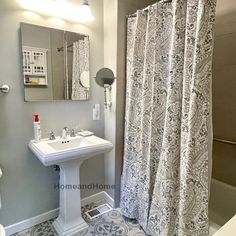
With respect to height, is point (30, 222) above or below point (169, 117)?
below

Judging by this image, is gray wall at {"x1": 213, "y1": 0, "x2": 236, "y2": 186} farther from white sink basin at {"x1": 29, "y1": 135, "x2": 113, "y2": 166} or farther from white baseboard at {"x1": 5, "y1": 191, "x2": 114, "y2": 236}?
white baseboard at {"x1": 5, "y1": 191, "x2": 114, "y2": 236}

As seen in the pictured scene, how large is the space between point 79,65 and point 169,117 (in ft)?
3.40

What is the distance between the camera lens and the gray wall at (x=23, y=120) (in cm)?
156

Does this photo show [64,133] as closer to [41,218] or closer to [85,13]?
[41,218]

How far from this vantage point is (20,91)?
164 centimetres

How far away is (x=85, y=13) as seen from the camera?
1.76 metres

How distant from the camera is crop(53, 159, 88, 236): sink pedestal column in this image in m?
1.72

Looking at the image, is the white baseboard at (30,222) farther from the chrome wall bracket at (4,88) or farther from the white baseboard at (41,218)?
the chrome wall bracket at (4,88)

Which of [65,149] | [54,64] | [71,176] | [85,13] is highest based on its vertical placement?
[85,13]

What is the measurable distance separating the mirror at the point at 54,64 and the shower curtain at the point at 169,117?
18.7 inches

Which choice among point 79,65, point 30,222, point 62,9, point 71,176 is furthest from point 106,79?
point 30,222

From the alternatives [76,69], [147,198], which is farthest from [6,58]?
[147,198]

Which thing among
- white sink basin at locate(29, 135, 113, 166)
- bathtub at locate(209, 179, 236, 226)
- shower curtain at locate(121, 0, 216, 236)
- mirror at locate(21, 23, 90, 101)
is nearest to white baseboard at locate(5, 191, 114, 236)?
→ shower curtain at locate(121, 0, 216, 236)

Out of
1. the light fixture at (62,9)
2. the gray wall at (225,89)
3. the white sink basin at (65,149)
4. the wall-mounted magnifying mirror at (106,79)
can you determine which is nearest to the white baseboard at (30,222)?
the white sink basin at (65,149)
